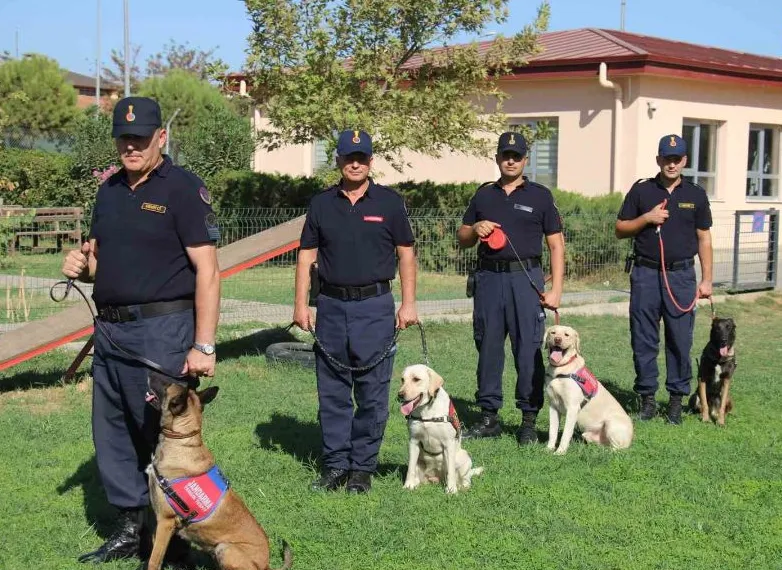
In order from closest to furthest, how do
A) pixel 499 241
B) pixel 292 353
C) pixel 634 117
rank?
pixel 499 241, pixel 292 353, pixel 634 117

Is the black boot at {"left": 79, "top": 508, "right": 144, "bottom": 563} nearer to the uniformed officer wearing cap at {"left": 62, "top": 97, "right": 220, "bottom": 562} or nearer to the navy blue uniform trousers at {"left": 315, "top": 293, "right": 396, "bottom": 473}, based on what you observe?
the uniformed officer wearing cap at {"left": 62, "top": 97, "right": 220, "bottom": 562}

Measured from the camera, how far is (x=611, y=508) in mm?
5438

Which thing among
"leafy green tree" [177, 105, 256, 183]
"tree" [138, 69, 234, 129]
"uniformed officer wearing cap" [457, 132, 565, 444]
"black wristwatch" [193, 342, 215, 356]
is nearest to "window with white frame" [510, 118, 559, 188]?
"leafy green tree" [177, 105, 256, 183]

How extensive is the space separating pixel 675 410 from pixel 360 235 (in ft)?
11.3

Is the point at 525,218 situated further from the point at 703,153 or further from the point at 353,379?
the point at 703,153

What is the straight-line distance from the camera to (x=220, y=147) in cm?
2372

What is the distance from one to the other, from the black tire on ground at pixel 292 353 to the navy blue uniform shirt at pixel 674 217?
135 inches

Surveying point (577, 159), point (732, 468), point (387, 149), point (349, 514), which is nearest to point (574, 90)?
point (577, 159)

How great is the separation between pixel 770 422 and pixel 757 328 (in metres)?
6.10

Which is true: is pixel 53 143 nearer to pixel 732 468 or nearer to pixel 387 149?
pixel 387 149

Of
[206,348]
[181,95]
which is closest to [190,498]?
[206,348]

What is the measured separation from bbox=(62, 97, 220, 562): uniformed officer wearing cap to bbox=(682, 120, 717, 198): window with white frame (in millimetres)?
18056

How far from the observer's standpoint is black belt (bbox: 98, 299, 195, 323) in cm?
443

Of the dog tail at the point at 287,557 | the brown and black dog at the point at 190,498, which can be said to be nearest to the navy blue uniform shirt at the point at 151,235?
the brown and black dog at the point at 190,498
